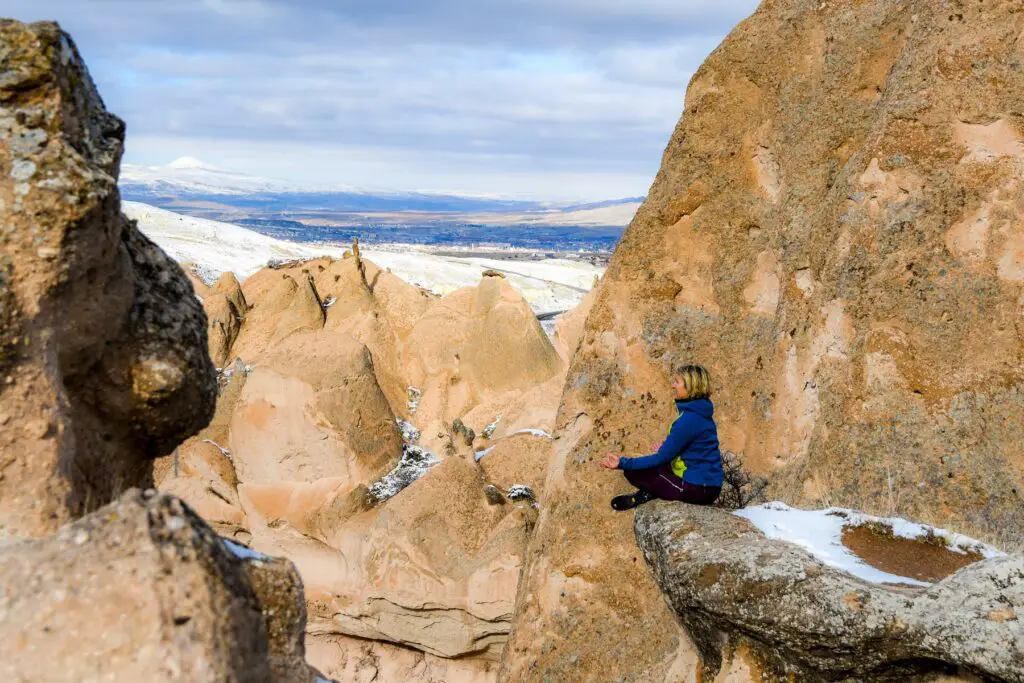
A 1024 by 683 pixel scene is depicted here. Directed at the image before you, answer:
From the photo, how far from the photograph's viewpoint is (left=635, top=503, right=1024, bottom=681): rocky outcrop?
10.1 ft

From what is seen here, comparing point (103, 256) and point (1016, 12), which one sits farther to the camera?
point (1016, 12)

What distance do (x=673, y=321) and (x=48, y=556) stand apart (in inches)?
159

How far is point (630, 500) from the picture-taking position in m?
4.61

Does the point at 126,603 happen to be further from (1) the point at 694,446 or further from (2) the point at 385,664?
(2) the point at 385,664

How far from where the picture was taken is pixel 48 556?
1.73m

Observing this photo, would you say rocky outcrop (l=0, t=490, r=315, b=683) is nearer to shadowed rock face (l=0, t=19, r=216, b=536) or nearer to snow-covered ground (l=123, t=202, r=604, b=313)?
shadowed rock face (l=0, t=19, r=216, b=536)

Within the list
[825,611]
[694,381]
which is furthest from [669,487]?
[825,611]

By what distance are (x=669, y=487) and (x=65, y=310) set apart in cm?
273

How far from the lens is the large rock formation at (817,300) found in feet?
14.2

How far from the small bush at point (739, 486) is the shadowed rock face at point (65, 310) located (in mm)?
2930

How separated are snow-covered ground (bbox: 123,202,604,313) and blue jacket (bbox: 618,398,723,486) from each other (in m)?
35.7

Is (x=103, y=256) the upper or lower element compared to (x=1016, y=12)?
lower

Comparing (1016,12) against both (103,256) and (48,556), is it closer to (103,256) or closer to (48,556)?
(103,256)

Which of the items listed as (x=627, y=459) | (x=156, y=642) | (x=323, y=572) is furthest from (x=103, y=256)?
Result: (x=323, y=572)
